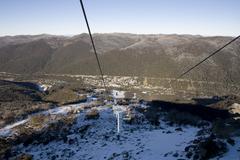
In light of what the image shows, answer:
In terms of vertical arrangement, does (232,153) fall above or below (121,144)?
above

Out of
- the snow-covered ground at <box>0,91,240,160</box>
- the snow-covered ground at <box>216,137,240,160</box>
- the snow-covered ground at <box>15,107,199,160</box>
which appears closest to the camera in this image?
the snow-covered ground at <box>216,137,240,160</box>

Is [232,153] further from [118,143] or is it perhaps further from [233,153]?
[118,143]

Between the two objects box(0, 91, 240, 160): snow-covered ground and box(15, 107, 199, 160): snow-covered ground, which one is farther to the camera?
box(15, 107, 199, 160): snow-covered ground

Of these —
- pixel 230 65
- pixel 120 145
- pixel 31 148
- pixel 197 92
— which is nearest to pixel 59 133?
pixel 31 148

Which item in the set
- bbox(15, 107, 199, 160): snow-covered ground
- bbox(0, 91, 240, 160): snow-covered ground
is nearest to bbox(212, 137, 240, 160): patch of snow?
bbox(0, 91, 240, 160): snow-covered ground

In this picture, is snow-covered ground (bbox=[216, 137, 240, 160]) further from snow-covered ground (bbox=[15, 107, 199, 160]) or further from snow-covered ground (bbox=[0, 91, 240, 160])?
snow-covered ground (bbox=[15, 107, 199, 160])

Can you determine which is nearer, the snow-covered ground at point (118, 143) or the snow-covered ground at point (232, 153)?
the snow-covered ground at point (232, 153)

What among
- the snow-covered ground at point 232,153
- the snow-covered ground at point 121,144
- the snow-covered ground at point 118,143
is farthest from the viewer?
the snow-covered ground at point 121,144

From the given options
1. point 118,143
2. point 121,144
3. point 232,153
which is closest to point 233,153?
point 232,153

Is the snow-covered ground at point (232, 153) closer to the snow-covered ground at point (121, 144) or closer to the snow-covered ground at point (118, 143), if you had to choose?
the snow-covered ground at point (118, 143)

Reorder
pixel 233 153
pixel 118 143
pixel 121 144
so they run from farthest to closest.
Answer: pixel 118 143, pixel 121 144, pixel 233 153

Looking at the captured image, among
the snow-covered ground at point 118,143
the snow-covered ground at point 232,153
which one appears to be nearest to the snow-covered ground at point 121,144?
the snow-covered ground at point 118,143

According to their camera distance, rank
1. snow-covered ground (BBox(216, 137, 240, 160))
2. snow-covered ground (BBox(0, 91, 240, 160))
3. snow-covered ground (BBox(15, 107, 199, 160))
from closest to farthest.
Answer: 1. snow-covered ground (BBox(216, 137, 240, 160))
2. snow-covered ground (BBox(0, 91, 240, 160))
3. snow-covered ground (BBox(15, 107, 199, 160))
